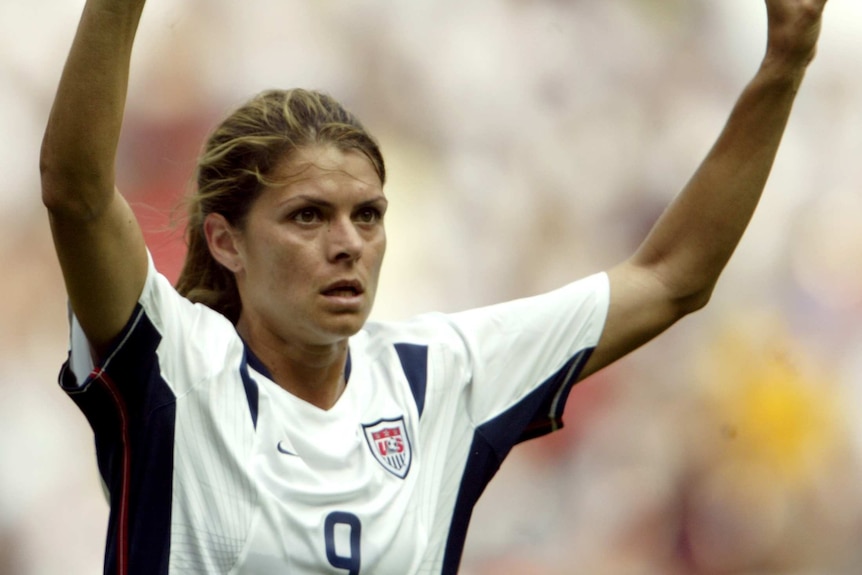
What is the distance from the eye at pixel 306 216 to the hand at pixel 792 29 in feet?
2.63

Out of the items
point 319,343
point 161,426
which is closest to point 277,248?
point 319,343

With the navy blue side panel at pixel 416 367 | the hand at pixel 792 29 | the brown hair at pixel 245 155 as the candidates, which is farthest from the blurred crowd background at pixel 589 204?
the hand at pixel 792 29

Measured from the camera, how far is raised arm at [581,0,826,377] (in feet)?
6.61

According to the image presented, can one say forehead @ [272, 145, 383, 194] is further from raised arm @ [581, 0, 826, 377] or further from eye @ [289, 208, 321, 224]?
raised arm @ [581, 0, 826, 377]

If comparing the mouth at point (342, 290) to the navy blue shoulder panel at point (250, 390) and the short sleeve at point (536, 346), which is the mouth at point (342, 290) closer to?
the navy blue shoulder panel at point (250, 390)

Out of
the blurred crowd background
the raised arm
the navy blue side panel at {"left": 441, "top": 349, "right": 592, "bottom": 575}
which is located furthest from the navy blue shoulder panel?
the blurred crowd background

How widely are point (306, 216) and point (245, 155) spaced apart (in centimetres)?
15

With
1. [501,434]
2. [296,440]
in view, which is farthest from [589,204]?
[296,440]

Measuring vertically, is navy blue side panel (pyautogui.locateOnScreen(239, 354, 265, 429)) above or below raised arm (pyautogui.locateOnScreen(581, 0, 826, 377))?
below

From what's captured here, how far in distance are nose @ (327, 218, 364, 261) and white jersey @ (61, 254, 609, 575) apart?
206 mm

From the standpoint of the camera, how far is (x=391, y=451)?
1.87 metres

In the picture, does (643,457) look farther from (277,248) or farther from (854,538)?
(277,248)

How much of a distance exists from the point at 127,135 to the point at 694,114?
6.08 ft

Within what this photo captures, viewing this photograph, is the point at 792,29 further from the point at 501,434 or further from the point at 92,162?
the point at 92,162
